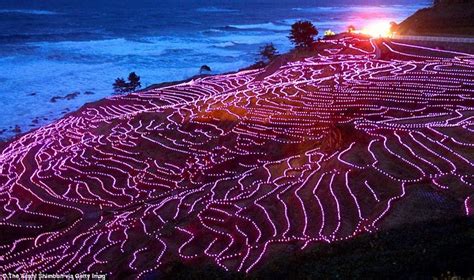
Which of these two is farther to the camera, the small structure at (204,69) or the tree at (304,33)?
the small structure at (204,69)

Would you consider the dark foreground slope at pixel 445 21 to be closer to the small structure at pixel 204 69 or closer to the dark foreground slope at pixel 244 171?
the dark foreground slope at pixel 244 171

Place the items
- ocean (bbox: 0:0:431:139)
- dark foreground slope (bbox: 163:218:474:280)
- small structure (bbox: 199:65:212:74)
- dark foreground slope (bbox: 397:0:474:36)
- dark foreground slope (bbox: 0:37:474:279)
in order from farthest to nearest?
1. small structure (bbox: 199:65:212:74)
2. ocean (bbox: 0:0:431:139)
3. dark foreground slope (bbox: 397:0:474:36)
4. dark foreground slope (bbox: 0:37:474:279)
5. dark foreground slope (bbox: 163:218:474:280)

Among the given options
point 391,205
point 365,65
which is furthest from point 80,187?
point 365,65

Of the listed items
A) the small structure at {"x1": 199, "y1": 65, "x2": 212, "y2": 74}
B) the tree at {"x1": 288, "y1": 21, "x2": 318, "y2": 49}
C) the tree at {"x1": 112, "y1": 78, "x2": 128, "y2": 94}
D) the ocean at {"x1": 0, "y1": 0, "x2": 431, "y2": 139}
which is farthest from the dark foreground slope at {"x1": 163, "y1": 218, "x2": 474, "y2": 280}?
the small structure at {"x1": 199, "y1": 65, "x2": 212, "y2": 74}

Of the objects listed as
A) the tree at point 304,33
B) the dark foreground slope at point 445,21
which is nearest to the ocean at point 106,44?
the tree at point 304,33

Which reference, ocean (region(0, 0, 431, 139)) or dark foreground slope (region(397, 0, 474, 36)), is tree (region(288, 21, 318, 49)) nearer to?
dark foreground slope (region(397, 0, 474, 36))

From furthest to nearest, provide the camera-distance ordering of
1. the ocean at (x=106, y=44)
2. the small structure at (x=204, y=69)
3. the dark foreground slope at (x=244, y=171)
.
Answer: the small structure at (x=204, y=69) → the ocean at (x=106, y=44) → the dark foreground slope at (x=244, y=171)

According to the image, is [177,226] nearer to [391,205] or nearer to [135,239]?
[135,239]
